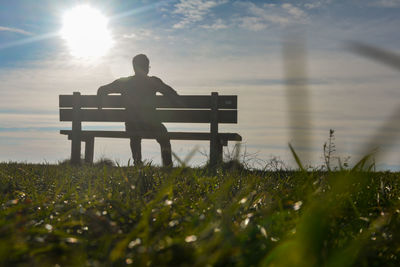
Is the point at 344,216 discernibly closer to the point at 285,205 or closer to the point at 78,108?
the point at 285,205

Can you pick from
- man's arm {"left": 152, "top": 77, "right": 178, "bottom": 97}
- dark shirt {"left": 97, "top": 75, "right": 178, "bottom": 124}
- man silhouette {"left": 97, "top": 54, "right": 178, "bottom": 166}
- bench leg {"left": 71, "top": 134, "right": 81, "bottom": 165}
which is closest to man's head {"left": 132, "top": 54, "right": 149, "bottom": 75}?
man silhouette {"left": 97, "top": 54, "right": 178, "bottom": 166}

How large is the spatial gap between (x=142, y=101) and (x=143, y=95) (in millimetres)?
124

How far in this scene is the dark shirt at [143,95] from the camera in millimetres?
7910

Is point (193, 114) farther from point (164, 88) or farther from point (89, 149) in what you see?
point (89, 149)

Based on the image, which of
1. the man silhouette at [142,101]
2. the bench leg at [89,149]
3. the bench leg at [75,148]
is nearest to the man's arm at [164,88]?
the man silhouette at [142,101]

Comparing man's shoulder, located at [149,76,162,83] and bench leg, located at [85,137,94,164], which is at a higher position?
man's shoulder, located at [149,76,162,83]

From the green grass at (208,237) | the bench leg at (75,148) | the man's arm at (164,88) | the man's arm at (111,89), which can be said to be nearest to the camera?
the green grass at (208,237)

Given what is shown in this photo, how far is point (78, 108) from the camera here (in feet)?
29.8

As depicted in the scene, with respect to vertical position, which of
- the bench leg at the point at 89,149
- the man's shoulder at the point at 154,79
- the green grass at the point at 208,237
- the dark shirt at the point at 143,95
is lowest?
the bench leg at the point at 89,149

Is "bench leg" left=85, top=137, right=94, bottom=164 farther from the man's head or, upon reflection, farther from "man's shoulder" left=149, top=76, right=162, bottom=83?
"man's shoulder" left=149, top=76, right=162, bottom=83

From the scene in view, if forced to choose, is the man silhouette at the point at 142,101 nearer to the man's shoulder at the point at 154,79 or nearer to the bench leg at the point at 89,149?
the man's shoulder at the point at 154,79

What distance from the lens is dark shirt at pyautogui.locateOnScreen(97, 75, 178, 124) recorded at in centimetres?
791

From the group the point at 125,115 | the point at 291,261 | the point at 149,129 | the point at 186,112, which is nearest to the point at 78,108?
the point at 125,115

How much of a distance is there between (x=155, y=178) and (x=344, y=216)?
1825mm
